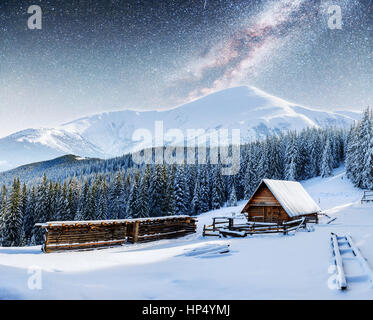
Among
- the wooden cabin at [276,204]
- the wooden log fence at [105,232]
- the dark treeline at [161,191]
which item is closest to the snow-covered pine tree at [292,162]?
the dark treeline at [161,191]

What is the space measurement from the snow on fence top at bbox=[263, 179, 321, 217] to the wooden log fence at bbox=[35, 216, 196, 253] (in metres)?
10.0

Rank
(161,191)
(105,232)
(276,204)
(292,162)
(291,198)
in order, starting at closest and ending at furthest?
(105,232) < (276,204) < (291,198) < (161,191) < (292,162)

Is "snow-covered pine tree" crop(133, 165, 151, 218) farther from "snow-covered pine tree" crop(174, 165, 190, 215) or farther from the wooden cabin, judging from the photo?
the wooden cabin

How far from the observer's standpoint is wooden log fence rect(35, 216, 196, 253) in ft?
52.0

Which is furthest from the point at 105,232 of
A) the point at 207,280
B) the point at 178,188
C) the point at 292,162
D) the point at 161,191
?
the point at 292,162

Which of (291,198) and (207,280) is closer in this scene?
(207,280)

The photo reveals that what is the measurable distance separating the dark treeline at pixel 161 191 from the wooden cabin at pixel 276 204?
1139 inches

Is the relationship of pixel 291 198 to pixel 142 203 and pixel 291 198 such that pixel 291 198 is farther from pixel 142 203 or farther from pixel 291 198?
pixel 142 203

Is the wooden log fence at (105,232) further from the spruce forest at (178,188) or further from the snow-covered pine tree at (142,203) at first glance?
the spruce forest at (178,188)

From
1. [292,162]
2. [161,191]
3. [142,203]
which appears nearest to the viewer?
[142,203]

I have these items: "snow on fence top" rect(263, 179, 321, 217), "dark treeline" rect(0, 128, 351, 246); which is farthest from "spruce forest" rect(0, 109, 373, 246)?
"snow on fence top" rect(263, 179, 321, 217)

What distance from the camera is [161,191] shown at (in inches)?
2101
